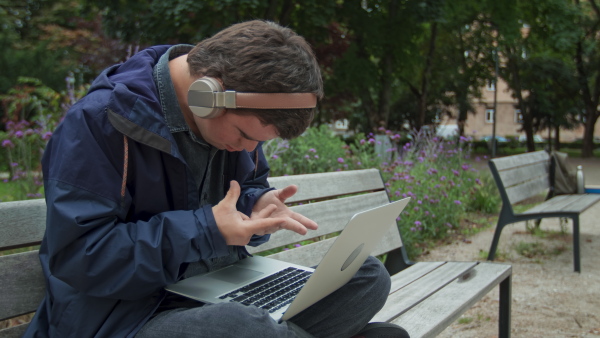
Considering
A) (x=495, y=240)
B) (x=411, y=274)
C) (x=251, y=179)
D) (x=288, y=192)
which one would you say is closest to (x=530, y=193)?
(x=495, y=240)

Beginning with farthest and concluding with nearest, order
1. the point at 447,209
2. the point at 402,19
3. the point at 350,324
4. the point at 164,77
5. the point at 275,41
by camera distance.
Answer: the point at 402,19, the point at 447,209, the point at 350,324, the point at 164,77, the point at 275,41

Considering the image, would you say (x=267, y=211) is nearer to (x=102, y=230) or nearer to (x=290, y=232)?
(x=102, y=230)

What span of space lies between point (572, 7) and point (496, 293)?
1045cm

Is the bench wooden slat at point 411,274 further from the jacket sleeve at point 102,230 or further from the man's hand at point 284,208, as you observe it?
the jacket sleeve at point 102,230

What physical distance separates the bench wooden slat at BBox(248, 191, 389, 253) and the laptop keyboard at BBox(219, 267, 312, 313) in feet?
1.52

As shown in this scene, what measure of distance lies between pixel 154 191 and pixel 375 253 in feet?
5.20

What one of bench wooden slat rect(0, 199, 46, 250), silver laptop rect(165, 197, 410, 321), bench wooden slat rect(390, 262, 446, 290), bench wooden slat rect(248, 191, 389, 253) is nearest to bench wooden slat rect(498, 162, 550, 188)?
bench wooden slat rect(390, 262, 446, 290)

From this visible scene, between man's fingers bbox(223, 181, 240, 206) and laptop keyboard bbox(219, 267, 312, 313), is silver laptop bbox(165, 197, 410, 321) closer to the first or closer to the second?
laptop keyboard bbox(219, 267, 312, 313)

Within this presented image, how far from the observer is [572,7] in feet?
40.5

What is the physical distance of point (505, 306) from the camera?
301 cm

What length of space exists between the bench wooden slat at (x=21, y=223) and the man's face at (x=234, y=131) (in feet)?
1.71

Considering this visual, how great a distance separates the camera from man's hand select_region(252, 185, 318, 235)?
1.46 meters

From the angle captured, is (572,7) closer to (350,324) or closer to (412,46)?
(412,46)

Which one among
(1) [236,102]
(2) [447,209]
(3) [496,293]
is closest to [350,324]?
(1) [236,102]
